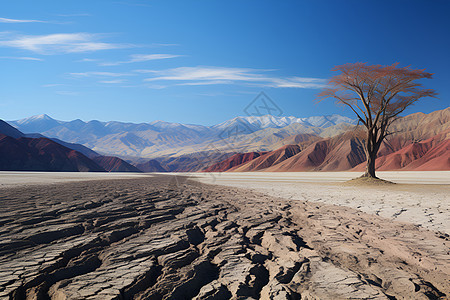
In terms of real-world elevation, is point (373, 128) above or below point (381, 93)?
below

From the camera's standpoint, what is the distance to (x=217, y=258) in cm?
405

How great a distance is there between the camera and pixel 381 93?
19594 mm

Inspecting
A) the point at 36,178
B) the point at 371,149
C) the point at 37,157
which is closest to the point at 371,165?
the point at 371,149

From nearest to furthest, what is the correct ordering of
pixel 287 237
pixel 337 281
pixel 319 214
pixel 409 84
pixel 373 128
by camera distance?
pixel 337 281 → pixel 287 237 → pixel 319 214 → pixel 409 84 → pixel 373 128

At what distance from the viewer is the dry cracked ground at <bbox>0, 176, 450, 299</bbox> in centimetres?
302

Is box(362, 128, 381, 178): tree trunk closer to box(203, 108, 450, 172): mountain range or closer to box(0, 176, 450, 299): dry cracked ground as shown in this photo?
box(0, 176, 450, 299): dry cracked ground

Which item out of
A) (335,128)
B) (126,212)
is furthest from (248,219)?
(335,128)

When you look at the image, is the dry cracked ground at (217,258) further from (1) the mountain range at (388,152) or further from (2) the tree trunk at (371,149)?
(1) the mountain range at (388,152)

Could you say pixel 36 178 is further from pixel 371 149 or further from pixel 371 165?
pixel 371 149

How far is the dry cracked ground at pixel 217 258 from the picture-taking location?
302 cm

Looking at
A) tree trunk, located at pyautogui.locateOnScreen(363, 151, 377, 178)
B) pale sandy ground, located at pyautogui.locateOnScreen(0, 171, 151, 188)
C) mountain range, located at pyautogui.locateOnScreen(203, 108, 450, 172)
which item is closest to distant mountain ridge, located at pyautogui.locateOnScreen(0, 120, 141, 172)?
pale sandy ground, located at pyautogui.locateOnScreen(0, 171, 151, 188)

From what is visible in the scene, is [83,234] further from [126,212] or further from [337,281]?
[337,281]

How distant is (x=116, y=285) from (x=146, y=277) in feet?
1.20

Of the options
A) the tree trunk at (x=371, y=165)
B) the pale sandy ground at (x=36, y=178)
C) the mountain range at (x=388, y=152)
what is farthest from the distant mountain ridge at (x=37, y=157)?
the tree trunk at (x=371, y=165)
